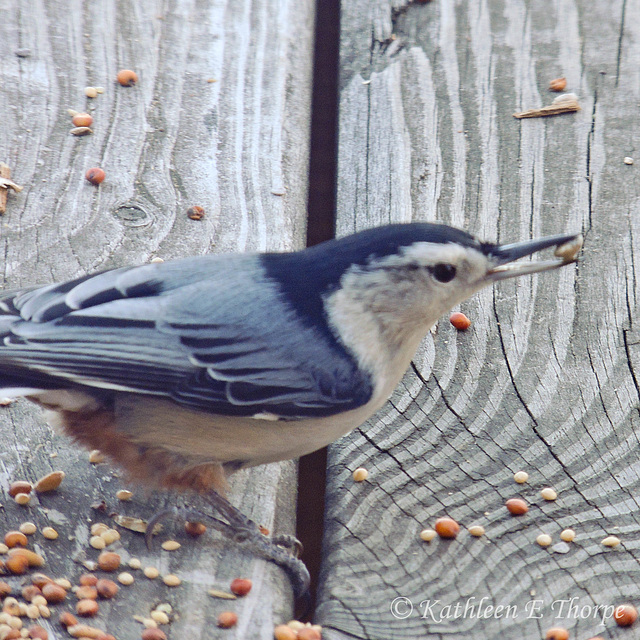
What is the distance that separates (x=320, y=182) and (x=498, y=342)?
86 cm

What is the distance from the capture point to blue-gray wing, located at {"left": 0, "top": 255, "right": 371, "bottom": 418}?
181 cm

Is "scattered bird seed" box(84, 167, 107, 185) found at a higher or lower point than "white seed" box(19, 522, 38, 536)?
higher

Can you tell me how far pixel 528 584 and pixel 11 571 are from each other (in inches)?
38.8

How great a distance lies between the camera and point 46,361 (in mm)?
1801

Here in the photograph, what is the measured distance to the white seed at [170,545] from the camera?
1786mm

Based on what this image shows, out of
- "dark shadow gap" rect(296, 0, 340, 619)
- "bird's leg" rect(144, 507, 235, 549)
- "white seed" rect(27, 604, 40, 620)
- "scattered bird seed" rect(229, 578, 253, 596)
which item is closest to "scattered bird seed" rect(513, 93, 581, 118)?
"dark shadow gap" rect(296, 0, 340, 619)

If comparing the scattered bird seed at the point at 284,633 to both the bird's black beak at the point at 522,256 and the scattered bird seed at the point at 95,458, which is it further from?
the bird's black beak at the point at 522,256

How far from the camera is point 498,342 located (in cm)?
222

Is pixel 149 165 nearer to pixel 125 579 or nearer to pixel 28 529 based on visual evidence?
pixel 28 529

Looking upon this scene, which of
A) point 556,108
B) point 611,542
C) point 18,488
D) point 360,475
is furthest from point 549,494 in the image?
point 556,108

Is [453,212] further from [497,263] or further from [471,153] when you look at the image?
[497,263]

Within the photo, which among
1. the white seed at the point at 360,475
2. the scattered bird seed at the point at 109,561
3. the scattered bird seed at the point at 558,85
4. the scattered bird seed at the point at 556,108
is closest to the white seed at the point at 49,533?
the scattered bird seed at the point at 109,561

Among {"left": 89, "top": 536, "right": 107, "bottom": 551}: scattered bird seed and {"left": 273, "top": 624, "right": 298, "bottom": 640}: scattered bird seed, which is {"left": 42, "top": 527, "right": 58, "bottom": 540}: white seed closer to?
{"left": 89, "top": 536, "right": 107, "bottom": 551}: scattered bird seed

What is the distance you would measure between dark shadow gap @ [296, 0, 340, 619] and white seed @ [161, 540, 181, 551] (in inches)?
11.6
